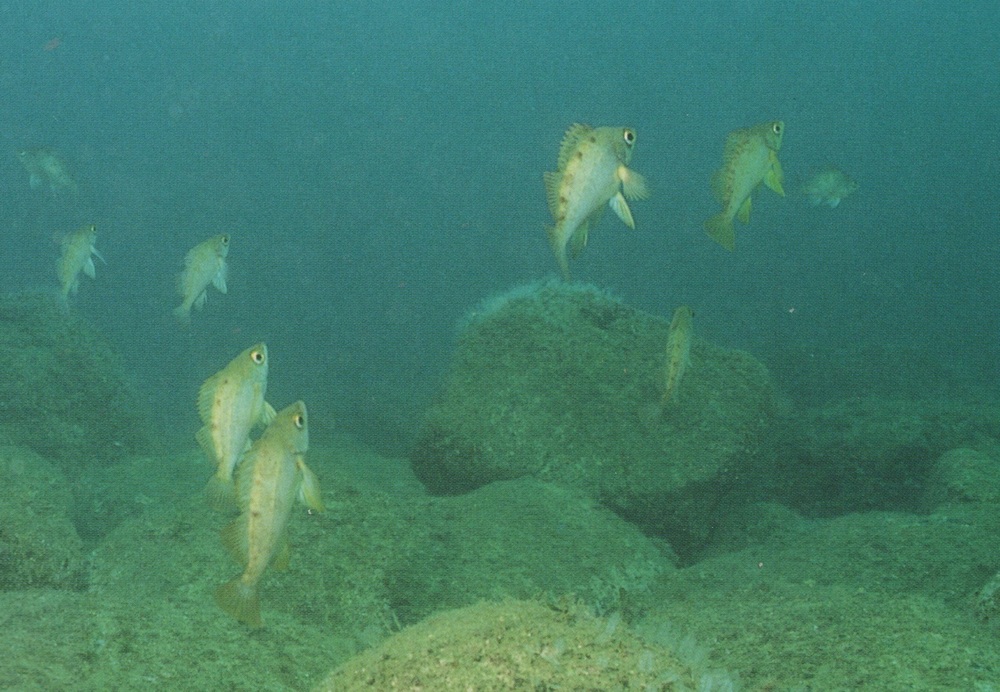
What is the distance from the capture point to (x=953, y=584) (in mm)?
3646

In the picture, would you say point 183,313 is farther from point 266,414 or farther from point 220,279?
point 266,414

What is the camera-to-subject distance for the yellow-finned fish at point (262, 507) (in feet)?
8.55

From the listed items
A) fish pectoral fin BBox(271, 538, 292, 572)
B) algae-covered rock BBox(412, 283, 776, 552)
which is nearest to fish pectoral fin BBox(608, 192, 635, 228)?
fish pectoral fin BBox(271, 538, 292, 572)

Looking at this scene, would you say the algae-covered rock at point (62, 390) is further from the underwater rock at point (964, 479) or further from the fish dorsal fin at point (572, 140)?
the underwater rock at point (964, 479)

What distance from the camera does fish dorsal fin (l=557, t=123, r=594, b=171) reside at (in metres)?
3.47

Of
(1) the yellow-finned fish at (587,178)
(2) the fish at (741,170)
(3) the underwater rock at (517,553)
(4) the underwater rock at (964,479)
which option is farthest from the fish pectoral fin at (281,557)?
(4) the underwater rock at (964,479)

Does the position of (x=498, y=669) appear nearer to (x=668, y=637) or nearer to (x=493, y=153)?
(x=668, y=637)

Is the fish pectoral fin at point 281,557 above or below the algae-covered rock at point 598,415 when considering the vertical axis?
below

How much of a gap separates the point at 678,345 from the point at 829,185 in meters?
6.35

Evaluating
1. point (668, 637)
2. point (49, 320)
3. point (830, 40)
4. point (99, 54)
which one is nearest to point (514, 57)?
point (830, 40)

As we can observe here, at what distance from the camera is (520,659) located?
74.8 inches

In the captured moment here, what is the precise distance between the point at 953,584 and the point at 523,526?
2.61m

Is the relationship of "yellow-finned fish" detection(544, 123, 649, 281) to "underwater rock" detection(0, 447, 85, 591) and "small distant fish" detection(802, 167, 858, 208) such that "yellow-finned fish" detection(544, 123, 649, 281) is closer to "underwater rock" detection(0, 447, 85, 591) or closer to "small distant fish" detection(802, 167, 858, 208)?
"underwater rock" detection(0, 447, 85, 591)

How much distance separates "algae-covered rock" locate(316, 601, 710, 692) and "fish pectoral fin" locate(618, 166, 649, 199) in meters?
2.15
